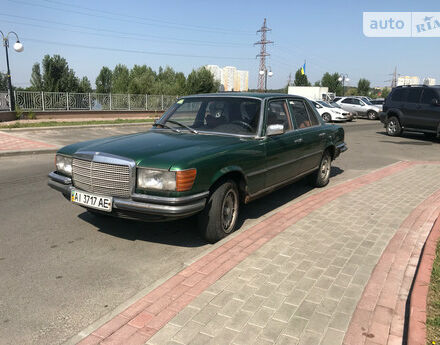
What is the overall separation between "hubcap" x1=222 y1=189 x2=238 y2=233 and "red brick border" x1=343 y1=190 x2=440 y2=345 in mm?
1730

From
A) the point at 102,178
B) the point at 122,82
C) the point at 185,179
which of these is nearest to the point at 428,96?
the point at 185,179

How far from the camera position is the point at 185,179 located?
3.73 meters

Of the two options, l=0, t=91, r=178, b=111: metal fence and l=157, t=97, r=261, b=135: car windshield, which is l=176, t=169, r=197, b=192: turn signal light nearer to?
l=157, t=97, r=261, b=135: car windshield

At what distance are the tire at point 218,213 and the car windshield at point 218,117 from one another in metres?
0.91

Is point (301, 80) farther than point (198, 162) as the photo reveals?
Yes

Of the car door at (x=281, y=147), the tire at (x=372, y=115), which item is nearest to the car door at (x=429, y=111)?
the car door at (x=281, y=147)

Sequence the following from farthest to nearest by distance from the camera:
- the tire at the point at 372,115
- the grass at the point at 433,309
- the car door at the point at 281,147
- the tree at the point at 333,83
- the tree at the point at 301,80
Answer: the tree at the point at 333,83 → the tree at the point at 301,80 → the tire at the point at 372,115 → the car door at the point at 281,147 → the grass at the point at 433,309

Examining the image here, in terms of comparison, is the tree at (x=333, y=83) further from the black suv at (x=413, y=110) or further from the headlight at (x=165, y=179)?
the headlight at (x=165, y=179)

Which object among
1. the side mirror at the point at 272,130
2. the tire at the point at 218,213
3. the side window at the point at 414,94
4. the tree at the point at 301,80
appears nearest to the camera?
the tire at the point at 218,213

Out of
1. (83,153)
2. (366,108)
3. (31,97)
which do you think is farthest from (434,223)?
(366,108)

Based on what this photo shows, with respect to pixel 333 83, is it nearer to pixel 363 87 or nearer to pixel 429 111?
pixel 363 87

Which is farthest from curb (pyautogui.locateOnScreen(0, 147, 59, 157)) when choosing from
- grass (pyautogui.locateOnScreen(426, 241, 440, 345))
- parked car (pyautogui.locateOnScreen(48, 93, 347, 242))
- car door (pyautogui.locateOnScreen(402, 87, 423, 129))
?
car door (pyautogui.locateOnScreen(402, 87, 423, 129))

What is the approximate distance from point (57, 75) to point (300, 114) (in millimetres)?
42300

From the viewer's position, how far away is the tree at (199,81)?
38.2 m
